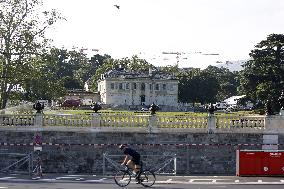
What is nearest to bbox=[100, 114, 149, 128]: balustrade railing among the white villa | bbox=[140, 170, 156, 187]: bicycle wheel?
bbox=[140, 170, 156, 187]: bicycle wheel

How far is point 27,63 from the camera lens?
39.0m

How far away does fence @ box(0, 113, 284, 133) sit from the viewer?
30156mm

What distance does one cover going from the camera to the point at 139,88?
394 feet

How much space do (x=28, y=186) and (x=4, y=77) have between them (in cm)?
1912

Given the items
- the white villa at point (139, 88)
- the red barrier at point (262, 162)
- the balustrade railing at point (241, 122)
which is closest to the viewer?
the red barrier at point (262, 162)

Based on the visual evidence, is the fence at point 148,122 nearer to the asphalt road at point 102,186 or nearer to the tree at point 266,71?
the asphalt road at point 102,186

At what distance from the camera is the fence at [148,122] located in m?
30.2

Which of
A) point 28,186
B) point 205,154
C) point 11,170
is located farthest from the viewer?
point 205,154

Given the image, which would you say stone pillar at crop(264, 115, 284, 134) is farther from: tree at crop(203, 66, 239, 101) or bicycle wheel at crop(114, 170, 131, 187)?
tree at crop(203, 66, 239, 101)

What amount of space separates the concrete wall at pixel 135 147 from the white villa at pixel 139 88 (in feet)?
285

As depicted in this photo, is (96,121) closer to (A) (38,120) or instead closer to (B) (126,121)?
(B) (126,121)

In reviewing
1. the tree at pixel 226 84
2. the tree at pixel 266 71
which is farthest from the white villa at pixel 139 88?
the tree at pixel 266 71

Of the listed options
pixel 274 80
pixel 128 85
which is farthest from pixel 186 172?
pixel 128 85

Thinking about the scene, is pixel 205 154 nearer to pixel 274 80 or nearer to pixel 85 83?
pixel 274 80
